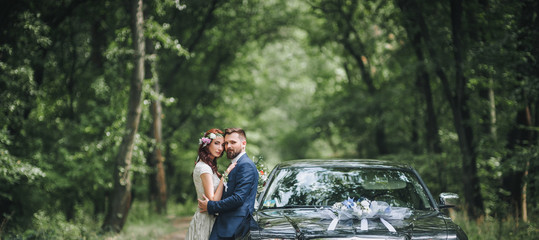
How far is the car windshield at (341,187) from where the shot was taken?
5230 mm

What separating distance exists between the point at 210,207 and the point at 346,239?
131 cm

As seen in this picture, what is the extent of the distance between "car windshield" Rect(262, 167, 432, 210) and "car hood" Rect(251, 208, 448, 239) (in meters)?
0.48

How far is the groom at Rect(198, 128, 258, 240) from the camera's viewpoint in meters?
4.54

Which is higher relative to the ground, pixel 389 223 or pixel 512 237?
pixel 389 223

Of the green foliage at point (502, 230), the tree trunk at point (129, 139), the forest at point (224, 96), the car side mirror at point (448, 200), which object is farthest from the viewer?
the forest at point (224, 96)

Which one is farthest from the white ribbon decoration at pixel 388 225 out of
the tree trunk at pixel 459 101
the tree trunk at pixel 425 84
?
the tree trunk at pixel 425 84

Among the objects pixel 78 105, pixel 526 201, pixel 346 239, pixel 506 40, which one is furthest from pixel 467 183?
pixel 78 105

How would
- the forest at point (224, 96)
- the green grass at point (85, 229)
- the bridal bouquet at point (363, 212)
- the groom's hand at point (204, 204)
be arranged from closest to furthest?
1. the bridal bouquet at point (363, 212)
2. the groom's hand at point (204, 204)
3. the green grass at point (85, 229)
4. the forest at point (224, 96)

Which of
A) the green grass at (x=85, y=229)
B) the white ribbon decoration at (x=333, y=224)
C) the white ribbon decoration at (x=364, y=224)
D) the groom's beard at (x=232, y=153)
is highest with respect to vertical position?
the groom's beard at (x=232, y=153)

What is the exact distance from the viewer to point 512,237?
8391 mm

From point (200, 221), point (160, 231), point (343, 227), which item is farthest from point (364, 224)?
point (160, 231)

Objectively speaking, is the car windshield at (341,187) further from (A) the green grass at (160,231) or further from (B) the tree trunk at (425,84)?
(B) the tree trunk at (425,84)

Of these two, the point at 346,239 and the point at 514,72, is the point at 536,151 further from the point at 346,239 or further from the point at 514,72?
the point at 346,239

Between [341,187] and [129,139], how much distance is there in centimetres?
614
